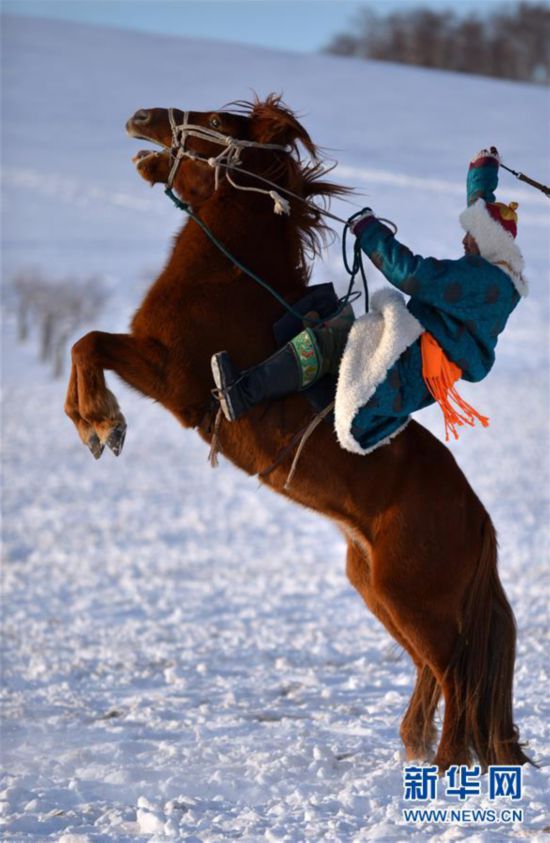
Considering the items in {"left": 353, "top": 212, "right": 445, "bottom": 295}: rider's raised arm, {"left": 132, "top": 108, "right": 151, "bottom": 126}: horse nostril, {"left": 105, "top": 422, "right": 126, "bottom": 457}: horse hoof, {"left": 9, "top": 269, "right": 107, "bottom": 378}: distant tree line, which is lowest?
{"left": 105, "top": 422, "right": 126, "bottom": 457}: horse hoof

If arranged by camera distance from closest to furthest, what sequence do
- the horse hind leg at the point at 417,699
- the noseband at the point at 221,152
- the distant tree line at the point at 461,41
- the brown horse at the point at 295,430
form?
the brown horse at the point at 295,430, the noseband at the point at 221,152, the horse hind leg at the point at 417,699, the distant tree line at the point at 461,41

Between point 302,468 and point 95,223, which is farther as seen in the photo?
point 95,223

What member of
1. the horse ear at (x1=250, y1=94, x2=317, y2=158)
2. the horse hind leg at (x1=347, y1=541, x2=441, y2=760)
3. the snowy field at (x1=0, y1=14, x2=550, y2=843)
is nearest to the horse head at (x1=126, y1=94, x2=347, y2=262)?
the horse ear at (x1=250, y1=94, x2=317, y2=158)

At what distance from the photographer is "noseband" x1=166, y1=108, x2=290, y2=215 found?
13.3 feet

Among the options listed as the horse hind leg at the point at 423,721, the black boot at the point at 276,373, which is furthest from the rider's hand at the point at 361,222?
the horse hind leg at the point at 423,721

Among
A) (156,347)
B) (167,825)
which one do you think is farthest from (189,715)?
(156,347)

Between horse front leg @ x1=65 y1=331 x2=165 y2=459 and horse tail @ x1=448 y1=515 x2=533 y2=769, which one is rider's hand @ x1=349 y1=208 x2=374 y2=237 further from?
horse tail @ x1=448 y1=515 x2=533 y2=769

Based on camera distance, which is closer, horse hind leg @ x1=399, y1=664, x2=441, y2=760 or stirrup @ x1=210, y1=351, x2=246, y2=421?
stirrup @ x1=210, y1=351, x2=246, y2=421

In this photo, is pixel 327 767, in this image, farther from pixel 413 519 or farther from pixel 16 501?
pixel 16 501

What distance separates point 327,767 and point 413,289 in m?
2.10

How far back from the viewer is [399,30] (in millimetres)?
63094

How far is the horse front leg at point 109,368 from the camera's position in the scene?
3836mm

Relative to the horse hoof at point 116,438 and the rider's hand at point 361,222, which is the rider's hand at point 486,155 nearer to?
the rider's hand at point 361,222

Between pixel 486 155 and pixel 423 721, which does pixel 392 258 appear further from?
pixel 423 721
